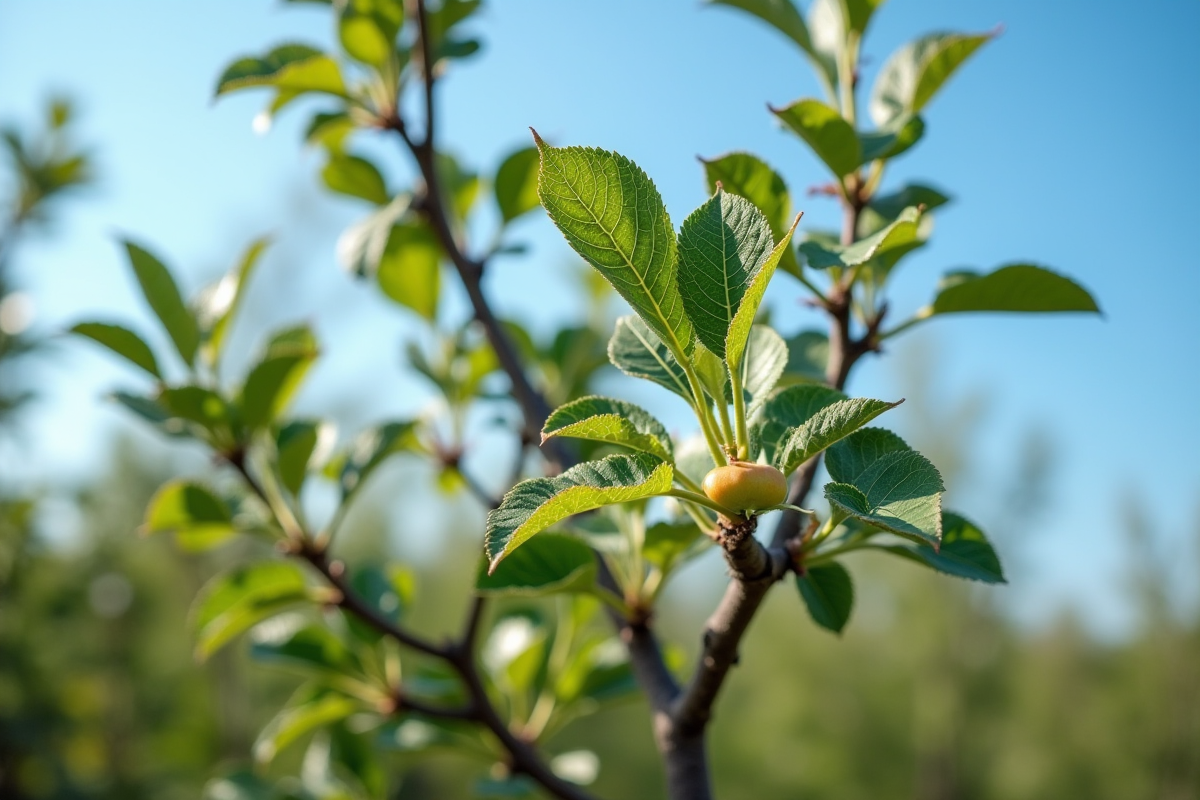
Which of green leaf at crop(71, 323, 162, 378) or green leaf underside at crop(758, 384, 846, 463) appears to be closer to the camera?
green leaf underside at crop(758, 384, 846, 463)

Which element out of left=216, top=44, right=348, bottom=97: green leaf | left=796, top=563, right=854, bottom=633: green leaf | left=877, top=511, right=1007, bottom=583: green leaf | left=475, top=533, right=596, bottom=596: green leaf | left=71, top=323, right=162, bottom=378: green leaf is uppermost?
left=216, top=44, right=348, bottom=97: green leaf

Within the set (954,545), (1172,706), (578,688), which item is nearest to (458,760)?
(1172,706)

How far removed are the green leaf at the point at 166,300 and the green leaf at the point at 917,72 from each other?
563mm

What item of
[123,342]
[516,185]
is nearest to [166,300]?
[123,342]

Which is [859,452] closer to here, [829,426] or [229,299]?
[829,426]

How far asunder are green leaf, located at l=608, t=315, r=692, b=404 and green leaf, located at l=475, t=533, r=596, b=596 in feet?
0.47

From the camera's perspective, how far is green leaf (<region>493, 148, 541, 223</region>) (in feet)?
2.76

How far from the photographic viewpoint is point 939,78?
55 cm

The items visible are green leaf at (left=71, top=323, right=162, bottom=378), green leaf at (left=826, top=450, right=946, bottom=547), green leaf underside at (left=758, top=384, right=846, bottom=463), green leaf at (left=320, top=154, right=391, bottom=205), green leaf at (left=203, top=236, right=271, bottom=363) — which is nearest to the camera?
green leaf at (left=826, top=450, right=946, bottom=547)

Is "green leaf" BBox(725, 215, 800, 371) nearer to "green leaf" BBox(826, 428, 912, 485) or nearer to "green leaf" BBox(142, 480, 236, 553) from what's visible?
"green leaf" BBox(826, 428, 912, 485)

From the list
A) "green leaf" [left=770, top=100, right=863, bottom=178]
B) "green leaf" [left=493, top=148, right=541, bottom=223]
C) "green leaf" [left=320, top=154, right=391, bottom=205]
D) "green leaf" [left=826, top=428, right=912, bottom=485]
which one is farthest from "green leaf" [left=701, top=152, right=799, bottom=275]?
"green leaf" [left=320, top=154, right=391, bottom=205]

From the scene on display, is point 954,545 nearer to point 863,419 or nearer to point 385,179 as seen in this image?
point 863,419

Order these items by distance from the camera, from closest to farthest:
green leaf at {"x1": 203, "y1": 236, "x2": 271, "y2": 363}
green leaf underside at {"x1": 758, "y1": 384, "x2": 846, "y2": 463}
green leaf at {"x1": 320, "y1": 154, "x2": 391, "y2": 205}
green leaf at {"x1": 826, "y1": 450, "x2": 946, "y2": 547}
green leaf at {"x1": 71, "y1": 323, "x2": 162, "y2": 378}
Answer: green leaf at {"x1": 826, "y1": 450, "x2": 946, "y2": 547}
green leaf underside at {"x1": 758, "y1": 384, "x2": 846, "y2": 463}
green leaf at {"x1": 71, "y1": 323, "x2": 162, "y2": 378}
green leaf at {"x1": 203, "y1": 236, "x2": 271, "y2": 363}
green leaf at {"x1": 320, "y1": 154, "x2": 391, "y2": 205}

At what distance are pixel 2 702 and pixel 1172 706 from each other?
777 cm
